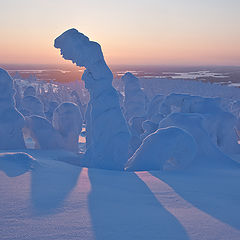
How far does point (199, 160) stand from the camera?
338 inches

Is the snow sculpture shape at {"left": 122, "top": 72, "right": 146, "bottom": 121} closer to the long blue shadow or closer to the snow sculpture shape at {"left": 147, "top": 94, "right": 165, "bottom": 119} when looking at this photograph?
the snow sculpture shape at {"left": 147, "top": 94, "right": 165, "bottom": 119}

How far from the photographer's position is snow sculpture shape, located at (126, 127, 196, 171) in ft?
26.1

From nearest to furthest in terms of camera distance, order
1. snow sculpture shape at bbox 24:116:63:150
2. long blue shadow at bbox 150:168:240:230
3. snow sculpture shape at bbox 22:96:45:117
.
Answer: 1. long blue shadow at bbox 150:168:240:230
2. snow sculpture shape at bbox 24:116:63:150
3. snow sculpture shape at bbox 22:96:45:117

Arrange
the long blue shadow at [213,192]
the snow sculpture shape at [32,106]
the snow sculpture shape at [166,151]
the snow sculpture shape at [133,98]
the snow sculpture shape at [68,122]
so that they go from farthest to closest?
1. the snow sculpture shape at [133,98]
2. the snow sculpture shape at [32,106]
3. the snow sculpture shape at [68,122]
4. the snow sculpture shape at [166,151]
5. the long blue shadow at [213,192]

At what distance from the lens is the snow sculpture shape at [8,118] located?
42.7 ft

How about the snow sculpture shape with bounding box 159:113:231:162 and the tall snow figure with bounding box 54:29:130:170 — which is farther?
the tall snow figure with bounding box 54:29:130:170

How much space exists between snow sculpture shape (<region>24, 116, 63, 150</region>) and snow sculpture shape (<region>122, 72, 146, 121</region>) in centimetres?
1100

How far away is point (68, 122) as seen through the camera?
50.9 feet

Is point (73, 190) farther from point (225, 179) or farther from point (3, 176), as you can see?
point (225, 179)

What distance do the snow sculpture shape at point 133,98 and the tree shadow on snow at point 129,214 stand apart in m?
19.8

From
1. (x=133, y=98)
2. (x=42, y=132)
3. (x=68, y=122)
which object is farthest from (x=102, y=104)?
(x=133, y=98)

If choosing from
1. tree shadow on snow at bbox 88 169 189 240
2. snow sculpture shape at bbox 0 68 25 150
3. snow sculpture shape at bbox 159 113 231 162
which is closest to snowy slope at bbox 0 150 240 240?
tree shadow on snow at bbox 88 169 189 240

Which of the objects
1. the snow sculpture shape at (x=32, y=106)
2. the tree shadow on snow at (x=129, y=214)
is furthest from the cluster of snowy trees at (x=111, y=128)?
the snow sculpture shape at (x=32, y=106)

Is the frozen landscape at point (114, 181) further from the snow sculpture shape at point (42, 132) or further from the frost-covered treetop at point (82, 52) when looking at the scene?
the snow sculpture shape at point (42, 132)
